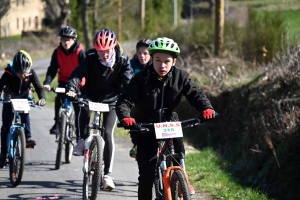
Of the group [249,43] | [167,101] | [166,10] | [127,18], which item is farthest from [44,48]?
[167,101]

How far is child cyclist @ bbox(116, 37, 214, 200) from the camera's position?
6598 millimetres

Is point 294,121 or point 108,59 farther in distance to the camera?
point 294,121

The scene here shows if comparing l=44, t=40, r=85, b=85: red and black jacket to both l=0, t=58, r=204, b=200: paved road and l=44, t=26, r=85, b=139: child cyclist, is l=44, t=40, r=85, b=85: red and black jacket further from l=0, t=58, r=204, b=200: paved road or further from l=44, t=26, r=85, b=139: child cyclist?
l=0, t=58, r=204, b=200: paved road

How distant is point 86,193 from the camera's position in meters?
8.20

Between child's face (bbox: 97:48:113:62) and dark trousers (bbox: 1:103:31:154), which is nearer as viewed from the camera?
A: child's face (bbox: 97:48:113:62)

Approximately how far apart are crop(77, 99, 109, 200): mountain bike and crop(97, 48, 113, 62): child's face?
1.87 feet

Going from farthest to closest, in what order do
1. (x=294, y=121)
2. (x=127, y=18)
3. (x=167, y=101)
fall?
(x=127, y=18) < (x=294, y=121) < (x=167, y=101)

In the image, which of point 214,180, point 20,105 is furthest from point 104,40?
point 214,180

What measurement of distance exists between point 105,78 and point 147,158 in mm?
2347

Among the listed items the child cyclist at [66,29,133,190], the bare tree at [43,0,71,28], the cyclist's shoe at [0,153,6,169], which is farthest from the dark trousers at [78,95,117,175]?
the bare tree at [43,0,71,28]

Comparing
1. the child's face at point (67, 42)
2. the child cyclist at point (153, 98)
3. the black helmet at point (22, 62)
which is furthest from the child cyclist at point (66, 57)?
the child cyclist at point (153, 98)

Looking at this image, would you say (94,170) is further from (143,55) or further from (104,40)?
(143,55)

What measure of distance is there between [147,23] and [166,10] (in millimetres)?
8288

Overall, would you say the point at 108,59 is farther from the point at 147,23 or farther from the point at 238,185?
the point at 147,23
